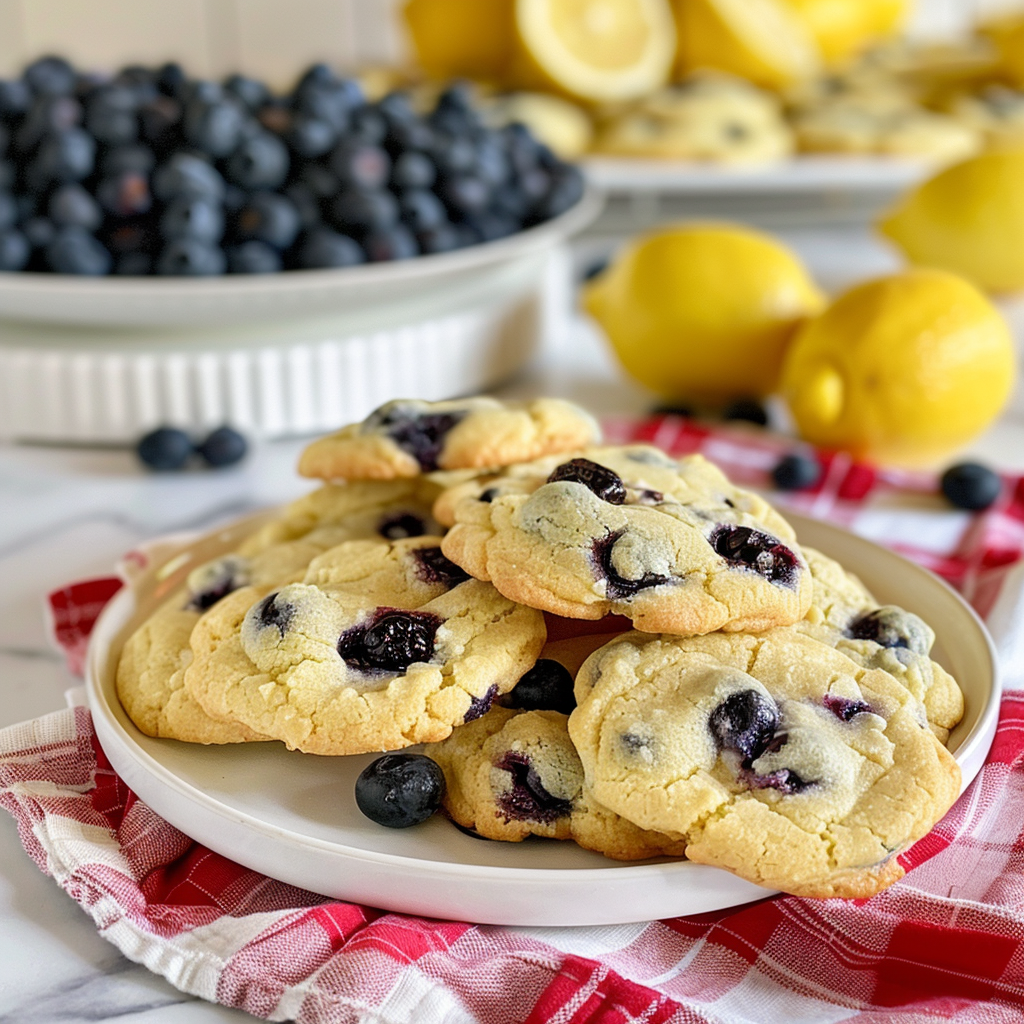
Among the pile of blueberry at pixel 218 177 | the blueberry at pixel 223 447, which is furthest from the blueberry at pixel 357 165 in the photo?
the blueberry at pixel 223 447

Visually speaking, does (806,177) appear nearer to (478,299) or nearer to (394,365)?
(478,299)

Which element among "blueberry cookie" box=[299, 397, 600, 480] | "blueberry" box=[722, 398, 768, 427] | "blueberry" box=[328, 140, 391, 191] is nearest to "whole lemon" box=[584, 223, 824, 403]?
"blueberry" box=[722, 398, 768, 427]

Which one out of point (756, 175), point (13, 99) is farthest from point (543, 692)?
point (756, 175)

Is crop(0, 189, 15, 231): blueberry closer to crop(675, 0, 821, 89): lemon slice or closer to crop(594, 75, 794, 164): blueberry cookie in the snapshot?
crop(594, 75, 794, 164): blueberry cookie

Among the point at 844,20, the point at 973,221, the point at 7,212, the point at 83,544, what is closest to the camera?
the point at 83,544

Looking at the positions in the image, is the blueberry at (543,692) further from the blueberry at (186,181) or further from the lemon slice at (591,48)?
the lemon slice at (591,48)

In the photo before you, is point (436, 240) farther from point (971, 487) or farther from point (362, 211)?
point (971, 487)

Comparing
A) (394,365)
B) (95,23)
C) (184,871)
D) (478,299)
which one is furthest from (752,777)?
(95,23)
